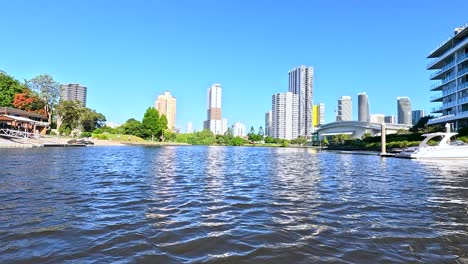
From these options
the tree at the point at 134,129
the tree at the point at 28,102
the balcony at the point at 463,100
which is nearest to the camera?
the balcony at the point at 463,100

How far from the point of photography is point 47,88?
80688 mm

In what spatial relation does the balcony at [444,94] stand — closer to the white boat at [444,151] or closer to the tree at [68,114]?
the white boat at [444,151]

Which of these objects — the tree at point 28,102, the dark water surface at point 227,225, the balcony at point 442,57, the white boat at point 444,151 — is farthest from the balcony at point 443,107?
the tree at point 28,102

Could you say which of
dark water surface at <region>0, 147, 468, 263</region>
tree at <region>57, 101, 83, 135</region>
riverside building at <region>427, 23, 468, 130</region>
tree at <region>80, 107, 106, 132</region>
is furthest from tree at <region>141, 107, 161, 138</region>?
dark water surface at <region>0, 147, 468, 263</region>

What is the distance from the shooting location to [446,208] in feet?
27.3

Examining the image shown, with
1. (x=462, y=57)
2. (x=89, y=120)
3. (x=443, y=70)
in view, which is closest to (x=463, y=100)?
(x=462, y=57)

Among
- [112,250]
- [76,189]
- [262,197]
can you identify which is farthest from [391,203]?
[76,189]

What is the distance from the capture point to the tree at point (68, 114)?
82875mm

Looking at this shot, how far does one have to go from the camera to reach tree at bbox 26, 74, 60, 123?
7981 centimetres

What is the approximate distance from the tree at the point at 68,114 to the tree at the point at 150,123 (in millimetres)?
20980

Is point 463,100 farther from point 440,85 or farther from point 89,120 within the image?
point 89,120

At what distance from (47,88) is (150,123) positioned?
34435 millimetres

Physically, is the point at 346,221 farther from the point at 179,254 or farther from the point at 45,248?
the point at 45,248

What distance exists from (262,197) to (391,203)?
12.1ft
